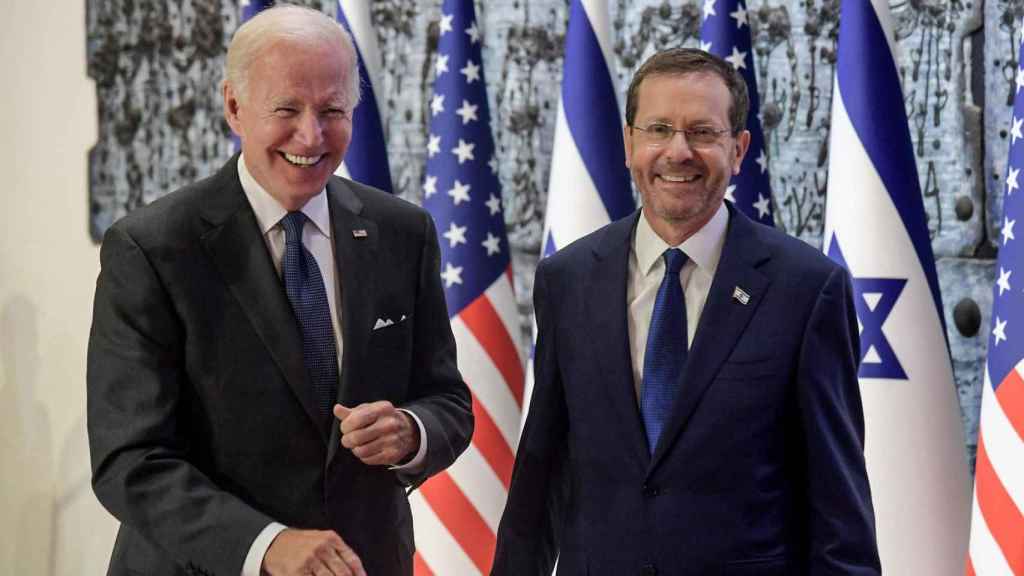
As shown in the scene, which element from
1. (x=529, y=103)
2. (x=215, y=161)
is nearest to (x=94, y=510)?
(x=215, y=161)

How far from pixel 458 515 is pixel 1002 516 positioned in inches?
57.6

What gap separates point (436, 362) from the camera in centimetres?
220

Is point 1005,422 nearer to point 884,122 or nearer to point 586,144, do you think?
point 884,122

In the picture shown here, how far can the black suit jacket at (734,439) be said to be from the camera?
198 cm

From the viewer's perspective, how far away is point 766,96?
3.86 m

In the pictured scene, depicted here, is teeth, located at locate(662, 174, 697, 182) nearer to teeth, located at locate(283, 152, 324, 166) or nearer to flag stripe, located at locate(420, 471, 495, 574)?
teeth, located at locate(283, 152, 324, 166)

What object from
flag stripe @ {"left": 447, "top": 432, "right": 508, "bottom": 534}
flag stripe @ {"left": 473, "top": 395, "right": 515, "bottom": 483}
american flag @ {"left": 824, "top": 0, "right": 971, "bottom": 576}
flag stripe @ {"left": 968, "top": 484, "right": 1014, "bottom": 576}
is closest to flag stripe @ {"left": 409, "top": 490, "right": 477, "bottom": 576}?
flag stripe @ {"left": 447, "top": 432, "right": 508, "bottom": 534}

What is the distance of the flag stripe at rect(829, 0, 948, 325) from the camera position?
3.35m

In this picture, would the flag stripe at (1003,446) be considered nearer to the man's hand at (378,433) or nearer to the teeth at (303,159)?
the man's hand at (378,433)

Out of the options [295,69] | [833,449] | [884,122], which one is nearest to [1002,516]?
[884,122]

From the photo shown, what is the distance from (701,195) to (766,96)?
1.87 m

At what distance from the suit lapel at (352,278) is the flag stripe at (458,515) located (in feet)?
5.46

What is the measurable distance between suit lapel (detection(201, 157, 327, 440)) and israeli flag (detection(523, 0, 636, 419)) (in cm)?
166

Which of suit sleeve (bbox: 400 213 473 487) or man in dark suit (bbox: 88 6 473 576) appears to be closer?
man in dark suit (bbox: 88 6 473 576)
